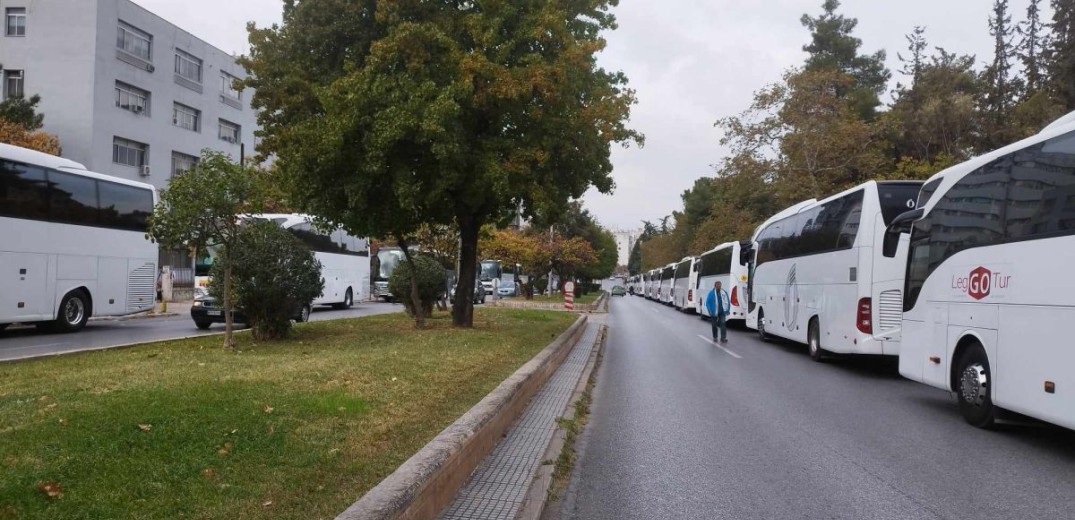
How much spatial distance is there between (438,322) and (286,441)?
44.7 feet

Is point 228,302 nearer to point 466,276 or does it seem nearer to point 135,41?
point 466,276

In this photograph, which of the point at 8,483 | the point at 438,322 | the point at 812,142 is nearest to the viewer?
the point at 8,483

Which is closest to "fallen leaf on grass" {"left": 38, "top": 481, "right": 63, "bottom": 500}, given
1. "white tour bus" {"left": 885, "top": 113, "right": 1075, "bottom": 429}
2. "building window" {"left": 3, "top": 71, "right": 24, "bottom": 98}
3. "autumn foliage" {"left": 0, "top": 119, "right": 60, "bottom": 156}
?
"white tour bus" {"left": 885, "top": 113, "right": 1075, "bottom": 429}

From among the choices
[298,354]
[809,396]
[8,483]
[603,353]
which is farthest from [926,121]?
[8,483]

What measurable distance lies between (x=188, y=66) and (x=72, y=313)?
85.7 ft

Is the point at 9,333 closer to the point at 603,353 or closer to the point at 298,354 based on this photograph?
the point at 298,354

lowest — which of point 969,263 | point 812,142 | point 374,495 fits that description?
point 374,495

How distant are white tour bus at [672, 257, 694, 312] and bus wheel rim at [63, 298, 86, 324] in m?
26.8

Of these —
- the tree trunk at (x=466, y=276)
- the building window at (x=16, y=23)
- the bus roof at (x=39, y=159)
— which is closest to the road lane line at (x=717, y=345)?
the tree trunk at (x=466, y=276)

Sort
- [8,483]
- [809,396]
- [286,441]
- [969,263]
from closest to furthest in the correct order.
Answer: [8,483] < [286,441] < [969,263] < [809,396]

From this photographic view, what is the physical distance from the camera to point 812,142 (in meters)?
31.4

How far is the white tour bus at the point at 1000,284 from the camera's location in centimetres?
685

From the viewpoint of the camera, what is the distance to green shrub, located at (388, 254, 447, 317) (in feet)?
66.0

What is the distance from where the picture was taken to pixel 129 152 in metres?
35.4
